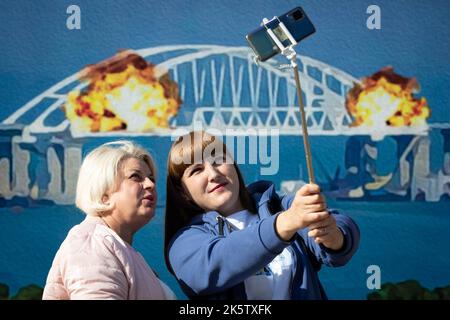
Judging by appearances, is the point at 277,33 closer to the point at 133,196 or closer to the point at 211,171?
the point at 211,171

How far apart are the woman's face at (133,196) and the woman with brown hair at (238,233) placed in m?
0.13

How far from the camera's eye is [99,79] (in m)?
4.15

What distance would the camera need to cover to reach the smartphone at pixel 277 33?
8.07ft

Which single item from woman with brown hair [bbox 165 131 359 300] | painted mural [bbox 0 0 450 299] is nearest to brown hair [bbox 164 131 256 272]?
woman with brown hair [bbox 165 131 359 300]

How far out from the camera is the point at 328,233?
237 centimetres

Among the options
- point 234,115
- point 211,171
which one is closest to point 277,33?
point 211,171

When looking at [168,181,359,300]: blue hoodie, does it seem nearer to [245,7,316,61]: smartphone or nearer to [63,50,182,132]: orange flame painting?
[245,7,316,61]: smartphone

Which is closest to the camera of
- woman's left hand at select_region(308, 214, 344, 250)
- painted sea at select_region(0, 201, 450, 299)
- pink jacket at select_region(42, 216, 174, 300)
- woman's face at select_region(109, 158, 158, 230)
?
pink jacket at select_region(42, 216, 174, 300)

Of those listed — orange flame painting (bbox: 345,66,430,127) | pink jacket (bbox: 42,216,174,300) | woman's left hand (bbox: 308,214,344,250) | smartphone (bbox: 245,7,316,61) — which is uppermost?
orange flame painting (bbox: 345,66,430,127)

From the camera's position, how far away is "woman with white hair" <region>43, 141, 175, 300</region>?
2230 millimetres

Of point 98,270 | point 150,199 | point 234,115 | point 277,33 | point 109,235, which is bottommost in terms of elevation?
point 98,270

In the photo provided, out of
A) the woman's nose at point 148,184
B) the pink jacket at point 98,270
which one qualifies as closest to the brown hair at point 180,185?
the woman's nose at point 148,184

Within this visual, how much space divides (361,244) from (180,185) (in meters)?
1.71
